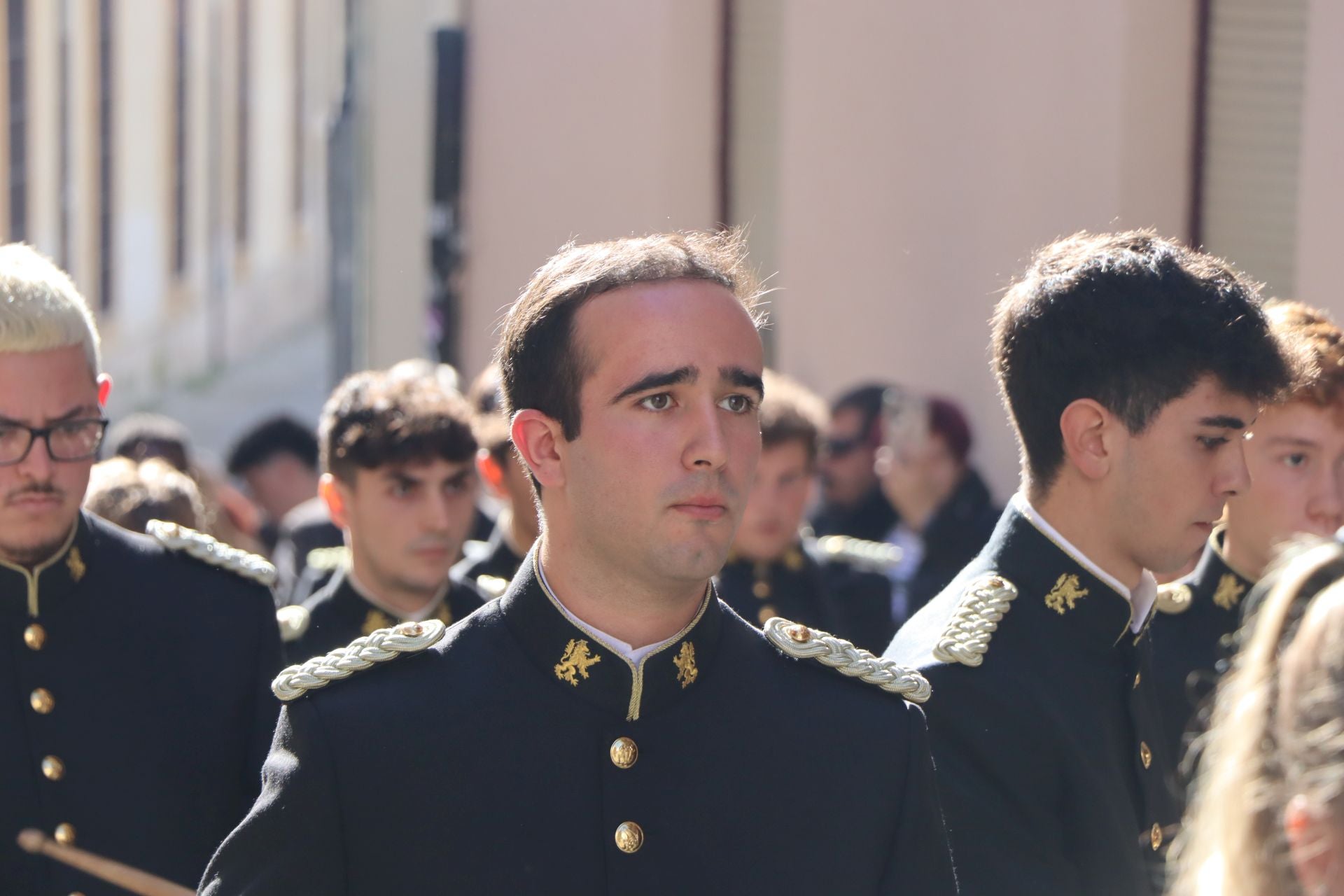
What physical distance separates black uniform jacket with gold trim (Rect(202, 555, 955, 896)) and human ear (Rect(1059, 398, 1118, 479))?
65cm

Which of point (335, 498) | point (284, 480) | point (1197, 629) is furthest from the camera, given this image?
point (284, 480)

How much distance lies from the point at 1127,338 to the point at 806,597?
279 centimetres

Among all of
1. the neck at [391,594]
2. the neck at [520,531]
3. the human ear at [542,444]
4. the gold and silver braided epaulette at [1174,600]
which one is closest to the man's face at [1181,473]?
the gold and silver braided epaulette at [1174,600]

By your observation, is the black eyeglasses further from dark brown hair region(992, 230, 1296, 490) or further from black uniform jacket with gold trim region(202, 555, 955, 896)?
dark brown hair region(992, 230, 1296, 490)

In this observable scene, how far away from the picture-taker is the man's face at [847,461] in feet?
23.5

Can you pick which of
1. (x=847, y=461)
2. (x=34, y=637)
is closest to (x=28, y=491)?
(x=34, y=637)

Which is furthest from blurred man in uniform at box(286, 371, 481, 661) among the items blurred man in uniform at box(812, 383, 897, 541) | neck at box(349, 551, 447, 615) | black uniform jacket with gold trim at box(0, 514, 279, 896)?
blurred man in uniform at box(812, 383, 897, 541)

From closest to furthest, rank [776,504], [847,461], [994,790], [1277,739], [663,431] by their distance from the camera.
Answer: [1277,739], [663,431], [994,790], [776,504], [847,461]

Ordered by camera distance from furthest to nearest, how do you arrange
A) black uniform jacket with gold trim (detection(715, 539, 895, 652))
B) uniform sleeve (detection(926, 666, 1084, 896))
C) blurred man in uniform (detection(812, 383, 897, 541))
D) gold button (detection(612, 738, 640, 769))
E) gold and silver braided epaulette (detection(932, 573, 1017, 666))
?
blurred man in uniform (detection(812, 383, 897, 541)) → black uniform jacket with gold trim (detection(715, 539, 895, 652)) → gold and silver braided epaulette (detection(932, 573, 1017, 666)) → uniform sleeve (detection(926, 666, 1084, 896)) → gold button (detection(612, 738, 640, 769))

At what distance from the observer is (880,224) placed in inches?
284

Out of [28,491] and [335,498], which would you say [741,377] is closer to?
[28,491]

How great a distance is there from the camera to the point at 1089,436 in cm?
303

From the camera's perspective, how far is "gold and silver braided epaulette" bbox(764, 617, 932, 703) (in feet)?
8.50

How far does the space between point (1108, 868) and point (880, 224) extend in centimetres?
462
